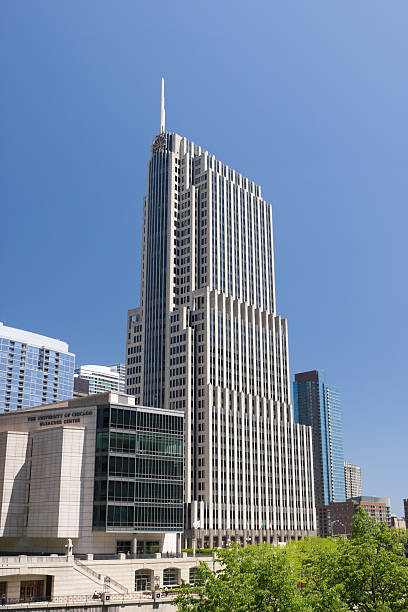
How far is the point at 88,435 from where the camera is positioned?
122562 millimetres

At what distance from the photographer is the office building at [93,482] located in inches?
4658

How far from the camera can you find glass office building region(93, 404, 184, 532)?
120m

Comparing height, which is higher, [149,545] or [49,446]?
[49,446]

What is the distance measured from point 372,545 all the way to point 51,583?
50.8 meters

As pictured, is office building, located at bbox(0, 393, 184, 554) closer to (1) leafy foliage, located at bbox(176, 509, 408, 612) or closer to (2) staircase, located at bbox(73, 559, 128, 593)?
(2) staircase, located at bbox(73, 559, 128, 593)

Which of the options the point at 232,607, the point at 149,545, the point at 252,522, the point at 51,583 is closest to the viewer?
the point at 232,607

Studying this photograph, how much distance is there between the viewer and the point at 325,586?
62.7m

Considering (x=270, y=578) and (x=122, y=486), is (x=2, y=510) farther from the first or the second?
(x=270, y=578)

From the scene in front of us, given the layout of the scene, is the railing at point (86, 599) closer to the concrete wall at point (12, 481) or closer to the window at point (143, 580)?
the window at point (143, 580)

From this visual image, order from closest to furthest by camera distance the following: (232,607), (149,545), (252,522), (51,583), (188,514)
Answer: (232,607) < (51,583) < (149,545) < (188,514) < (252,522)

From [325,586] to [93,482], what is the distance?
64978mm

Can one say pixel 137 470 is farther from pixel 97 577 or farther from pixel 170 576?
pixel 97 577

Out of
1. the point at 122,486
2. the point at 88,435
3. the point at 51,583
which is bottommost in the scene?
the point at 51,583

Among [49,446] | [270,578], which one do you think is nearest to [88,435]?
[49,446]
